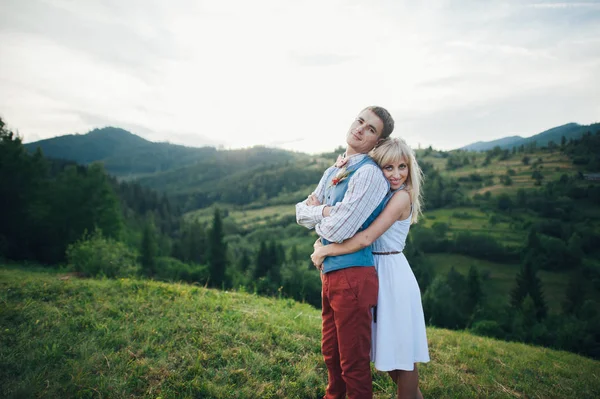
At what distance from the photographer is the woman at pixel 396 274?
126 inches

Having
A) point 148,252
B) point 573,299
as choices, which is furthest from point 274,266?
point 573,299

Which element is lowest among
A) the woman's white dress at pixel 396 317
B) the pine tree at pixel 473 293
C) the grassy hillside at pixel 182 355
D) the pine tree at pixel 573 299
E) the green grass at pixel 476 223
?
the pine tree at pixel 573 299

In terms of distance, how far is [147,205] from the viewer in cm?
9644

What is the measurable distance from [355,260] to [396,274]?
0.50m

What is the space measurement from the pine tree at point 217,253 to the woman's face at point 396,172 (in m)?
47.6

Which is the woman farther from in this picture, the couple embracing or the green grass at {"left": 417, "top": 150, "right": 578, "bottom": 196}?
the green grass at {"left": 417, "top": 150, "right": 578, "bottom": 196}

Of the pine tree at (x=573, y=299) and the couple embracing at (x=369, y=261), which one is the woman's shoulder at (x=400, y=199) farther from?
the pine tree at (x=573, y=299)

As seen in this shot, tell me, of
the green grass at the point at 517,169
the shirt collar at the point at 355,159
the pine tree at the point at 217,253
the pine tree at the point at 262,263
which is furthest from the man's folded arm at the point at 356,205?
the green grass at the point at 517,169

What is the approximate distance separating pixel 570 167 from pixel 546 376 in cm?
16715

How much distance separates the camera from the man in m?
3.05

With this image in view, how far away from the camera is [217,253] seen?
161 feet

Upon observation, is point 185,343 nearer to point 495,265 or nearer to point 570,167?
point 495,265

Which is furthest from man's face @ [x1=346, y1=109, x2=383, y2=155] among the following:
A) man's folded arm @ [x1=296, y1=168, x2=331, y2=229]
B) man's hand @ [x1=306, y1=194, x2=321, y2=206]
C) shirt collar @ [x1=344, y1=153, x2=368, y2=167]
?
man's hand @ [x1=306, y1=194, x2=321, y2=206]

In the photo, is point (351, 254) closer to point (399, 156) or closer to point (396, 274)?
point (396, 274)
